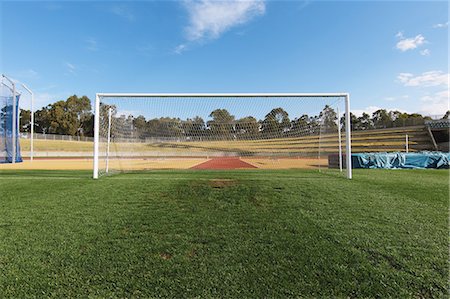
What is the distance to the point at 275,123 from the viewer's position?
10969mm

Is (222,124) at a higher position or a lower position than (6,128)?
lower

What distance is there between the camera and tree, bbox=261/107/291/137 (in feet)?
34.9

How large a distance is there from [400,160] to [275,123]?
8.52 metres

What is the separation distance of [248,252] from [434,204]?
13.9ft

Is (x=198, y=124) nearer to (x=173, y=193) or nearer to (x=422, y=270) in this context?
(x=173, y=193)

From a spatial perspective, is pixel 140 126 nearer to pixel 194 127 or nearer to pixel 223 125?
pixel 194 127

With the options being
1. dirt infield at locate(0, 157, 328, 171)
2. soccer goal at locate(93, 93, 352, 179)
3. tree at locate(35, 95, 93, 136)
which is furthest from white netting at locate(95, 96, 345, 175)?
tree at locate(35, 95, 93, 136)

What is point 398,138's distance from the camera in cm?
3388

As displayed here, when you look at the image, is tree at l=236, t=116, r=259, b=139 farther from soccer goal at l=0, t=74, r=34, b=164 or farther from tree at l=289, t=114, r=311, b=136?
soccer goal at l=0, t=74, r=34, b=164

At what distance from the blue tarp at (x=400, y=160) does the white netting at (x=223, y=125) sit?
9.36 feet

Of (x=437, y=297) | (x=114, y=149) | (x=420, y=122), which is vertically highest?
(x=420, y=122)

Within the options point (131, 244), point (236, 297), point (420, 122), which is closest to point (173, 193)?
point (131, 244)

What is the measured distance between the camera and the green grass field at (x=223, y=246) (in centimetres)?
212

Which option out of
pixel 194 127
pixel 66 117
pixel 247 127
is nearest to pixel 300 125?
pixel 247 127
